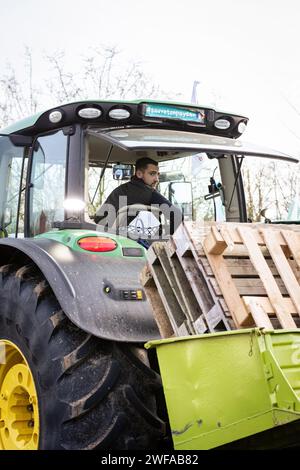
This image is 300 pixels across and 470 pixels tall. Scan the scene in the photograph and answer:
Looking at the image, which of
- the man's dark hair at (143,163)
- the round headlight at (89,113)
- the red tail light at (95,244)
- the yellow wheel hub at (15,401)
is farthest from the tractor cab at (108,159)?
the yellow wheel hub at (15,401)

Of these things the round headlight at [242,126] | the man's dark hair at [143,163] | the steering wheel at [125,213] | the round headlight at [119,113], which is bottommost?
the steering wheel at [125,213]

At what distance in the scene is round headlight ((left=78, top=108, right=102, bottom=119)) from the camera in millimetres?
4195

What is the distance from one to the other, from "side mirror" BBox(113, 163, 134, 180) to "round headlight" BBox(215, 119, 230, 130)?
0.87m

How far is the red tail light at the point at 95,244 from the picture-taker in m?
3.72

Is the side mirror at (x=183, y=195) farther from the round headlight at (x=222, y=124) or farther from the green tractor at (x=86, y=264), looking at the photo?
the round headlight at (x=222, y=124)

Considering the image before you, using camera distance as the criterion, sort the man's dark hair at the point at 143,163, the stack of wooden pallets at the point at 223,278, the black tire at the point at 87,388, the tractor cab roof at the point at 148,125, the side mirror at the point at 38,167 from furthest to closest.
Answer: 1. the man's dark hair at the point at 143,163
2. the side mirror at the point at 38,167
3. the tractor cab roof at the point at 148,125
4. the black tire at the point at 87,388
5. the stack of wooden pallets at the point at 223,278

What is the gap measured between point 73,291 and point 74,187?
95 centimetres

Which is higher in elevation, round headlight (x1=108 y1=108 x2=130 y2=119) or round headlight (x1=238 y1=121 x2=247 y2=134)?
round headlight (x1=238 y1=121 x2=247 y2=134)

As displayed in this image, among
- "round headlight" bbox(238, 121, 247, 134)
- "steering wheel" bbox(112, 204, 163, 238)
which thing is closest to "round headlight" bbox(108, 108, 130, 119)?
"steering wheel" bbox(112, 204, 163, 238)

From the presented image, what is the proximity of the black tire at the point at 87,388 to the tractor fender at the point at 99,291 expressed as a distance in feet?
0.40

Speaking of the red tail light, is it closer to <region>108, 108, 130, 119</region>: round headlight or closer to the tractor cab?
the tractor cab

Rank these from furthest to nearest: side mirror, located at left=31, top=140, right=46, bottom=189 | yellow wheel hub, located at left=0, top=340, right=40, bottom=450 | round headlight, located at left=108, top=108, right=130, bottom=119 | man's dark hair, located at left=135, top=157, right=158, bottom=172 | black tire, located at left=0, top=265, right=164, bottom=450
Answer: man's dark hair, located at left=135, top=157, right=158, bottom=172
side mirror, located at left=31, top=140, right=46, bottom=189
round headlight, located at left=108, top=108, right=130, bottom=119
yellow wheel hub, located at left=0, top=340, right=40, bottom=450
black tire, located at left=0, top=265, right=164, bottom=450

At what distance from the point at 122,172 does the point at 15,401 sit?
80.3 inches

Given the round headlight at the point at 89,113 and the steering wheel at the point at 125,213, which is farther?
the steering wheel at the point at 125,213
